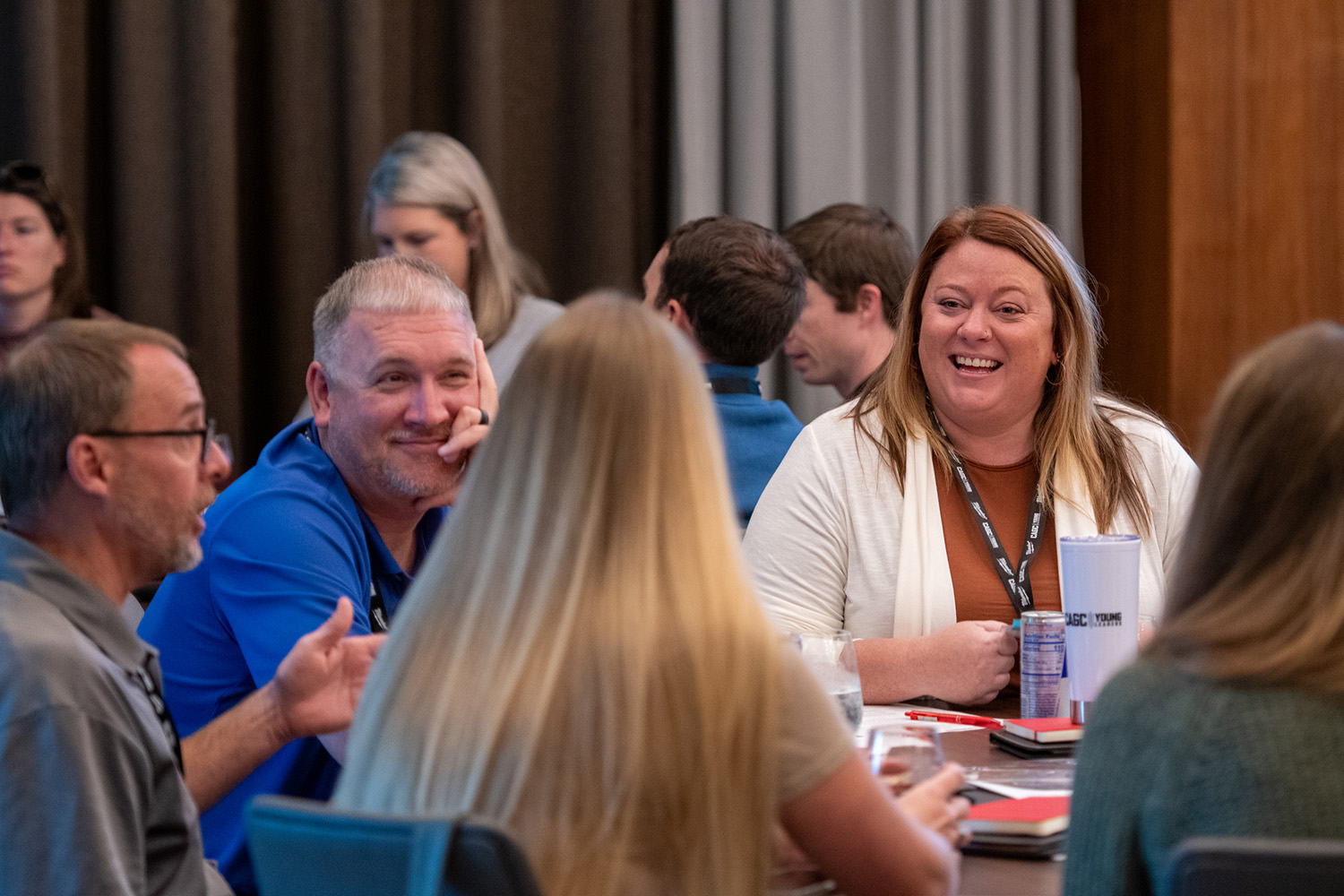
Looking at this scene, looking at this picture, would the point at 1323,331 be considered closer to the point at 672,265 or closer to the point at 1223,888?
the point at 1223,888

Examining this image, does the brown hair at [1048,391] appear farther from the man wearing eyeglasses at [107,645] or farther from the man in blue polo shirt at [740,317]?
the man wearing eyeglasses at [107,645]

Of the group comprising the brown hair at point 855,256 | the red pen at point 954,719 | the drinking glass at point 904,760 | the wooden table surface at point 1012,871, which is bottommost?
the red pen at point 954,719

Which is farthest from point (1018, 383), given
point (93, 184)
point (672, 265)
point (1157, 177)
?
point (93, 184)

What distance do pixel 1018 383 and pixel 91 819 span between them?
1.80 metres

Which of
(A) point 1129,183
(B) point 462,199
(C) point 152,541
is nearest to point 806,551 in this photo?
(C) point 152,541

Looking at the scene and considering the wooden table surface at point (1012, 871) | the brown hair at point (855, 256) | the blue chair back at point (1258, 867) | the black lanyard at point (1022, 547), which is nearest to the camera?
the blue chair back at point (1258, 867)

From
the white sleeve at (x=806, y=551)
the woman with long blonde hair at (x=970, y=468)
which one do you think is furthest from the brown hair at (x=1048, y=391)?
the white sleeve at (x=806, y=551)

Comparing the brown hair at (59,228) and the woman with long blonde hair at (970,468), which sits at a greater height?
the brown hair at (59,228)

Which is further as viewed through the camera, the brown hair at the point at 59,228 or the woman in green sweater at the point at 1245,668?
the brown hair at the point at 59,228

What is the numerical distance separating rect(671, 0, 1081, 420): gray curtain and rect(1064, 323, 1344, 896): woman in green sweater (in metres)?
3.30

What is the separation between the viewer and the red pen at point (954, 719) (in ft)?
6.82

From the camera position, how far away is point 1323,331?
4.06 feet

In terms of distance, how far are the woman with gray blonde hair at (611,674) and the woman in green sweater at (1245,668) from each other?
0.64 feet

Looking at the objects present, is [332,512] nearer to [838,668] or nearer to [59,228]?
[838,668]
